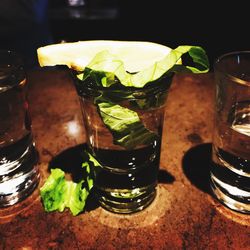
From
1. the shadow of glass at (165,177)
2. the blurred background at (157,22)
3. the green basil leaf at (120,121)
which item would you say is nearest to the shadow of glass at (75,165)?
the shadow of glass at (165,177)

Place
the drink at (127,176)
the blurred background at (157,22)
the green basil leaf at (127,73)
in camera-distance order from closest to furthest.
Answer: the green basil leaf at (127,73) < the drink at (127,176) < the blurred background at (157,22)

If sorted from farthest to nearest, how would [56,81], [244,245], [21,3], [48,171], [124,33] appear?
[124,33] < [21,3] < [56,81] < [48,171] < [244,245]

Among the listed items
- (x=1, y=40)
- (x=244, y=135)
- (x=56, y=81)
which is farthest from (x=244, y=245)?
(x=1, y=40)

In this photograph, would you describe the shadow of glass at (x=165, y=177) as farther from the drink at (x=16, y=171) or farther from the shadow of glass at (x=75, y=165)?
the drink at (x=16, y=171)

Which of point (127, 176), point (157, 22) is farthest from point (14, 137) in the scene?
point (157, 22)

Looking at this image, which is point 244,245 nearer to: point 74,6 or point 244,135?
point 244,135

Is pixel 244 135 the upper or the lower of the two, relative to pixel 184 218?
upper

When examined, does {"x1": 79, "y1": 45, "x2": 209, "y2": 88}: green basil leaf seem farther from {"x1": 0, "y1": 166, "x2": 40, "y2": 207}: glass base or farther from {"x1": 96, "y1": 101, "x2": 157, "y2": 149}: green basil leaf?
{"x1": 0, "y1": 166, "x2": 40, "y2": 207}: glass base

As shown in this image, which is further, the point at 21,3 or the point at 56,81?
the point at 21,3
